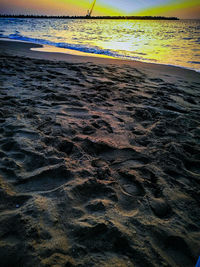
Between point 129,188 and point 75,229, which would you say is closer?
point 75,229

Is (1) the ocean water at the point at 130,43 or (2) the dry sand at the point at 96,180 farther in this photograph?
(1) the ocean water at the point at 130,43

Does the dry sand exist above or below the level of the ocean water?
below

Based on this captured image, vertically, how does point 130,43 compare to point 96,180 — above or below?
above

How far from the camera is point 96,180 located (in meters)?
1.45

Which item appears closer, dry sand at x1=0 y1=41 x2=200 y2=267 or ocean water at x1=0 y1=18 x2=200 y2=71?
dry sand at x1=0 y1=41 x2=200 y2=267

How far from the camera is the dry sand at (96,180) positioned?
Answer: 0.99m

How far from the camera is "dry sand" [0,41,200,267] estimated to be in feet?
3.23

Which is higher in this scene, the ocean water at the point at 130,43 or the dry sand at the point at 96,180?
the ocean water at the point at 130,43

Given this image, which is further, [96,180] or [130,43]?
[130,43]

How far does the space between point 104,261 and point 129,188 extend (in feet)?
Answer: 2.03

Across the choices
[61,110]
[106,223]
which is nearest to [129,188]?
[106,223]

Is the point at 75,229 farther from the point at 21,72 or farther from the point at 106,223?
the point at 21,72

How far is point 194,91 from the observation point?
3.98 meters

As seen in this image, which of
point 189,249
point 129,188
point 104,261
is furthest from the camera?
point 129,188
